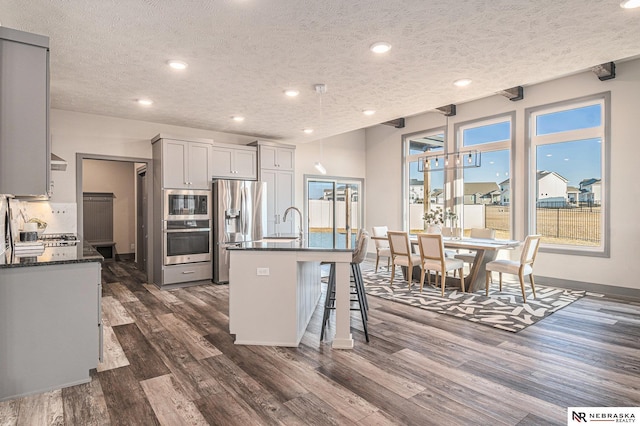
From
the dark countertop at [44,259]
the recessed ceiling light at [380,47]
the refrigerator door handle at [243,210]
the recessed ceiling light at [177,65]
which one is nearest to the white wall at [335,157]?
the refrigerator door handle at [243,210]

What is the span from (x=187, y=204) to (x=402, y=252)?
347 cm


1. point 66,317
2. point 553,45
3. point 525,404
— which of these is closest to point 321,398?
point 525,404

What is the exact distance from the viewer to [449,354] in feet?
9.84

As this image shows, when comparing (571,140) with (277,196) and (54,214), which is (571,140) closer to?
(277,196)

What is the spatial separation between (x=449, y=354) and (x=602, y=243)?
3.85 meters

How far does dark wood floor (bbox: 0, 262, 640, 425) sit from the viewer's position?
2.12 m

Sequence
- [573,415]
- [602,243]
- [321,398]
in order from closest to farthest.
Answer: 1. [573,415]
2. [321,398]
3. [602,243]

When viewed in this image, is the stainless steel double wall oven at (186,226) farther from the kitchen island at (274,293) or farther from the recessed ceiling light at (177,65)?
the kitchen island at (274,293)

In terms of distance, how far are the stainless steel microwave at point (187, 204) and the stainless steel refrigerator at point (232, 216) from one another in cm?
14

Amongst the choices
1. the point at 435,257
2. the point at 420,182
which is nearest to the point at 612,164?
the point at 435,257

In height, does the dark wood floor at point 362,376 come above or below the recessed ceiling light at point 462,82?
below

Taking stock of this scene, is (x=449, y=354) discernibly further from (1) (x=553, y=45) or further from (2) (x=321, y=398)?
(1) (x=553, y=45)

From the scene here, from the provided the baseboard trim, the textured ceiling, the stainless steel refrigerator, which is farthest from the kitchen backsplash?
the baseboard trim

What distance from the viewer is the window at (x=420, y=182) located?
24.4ft
